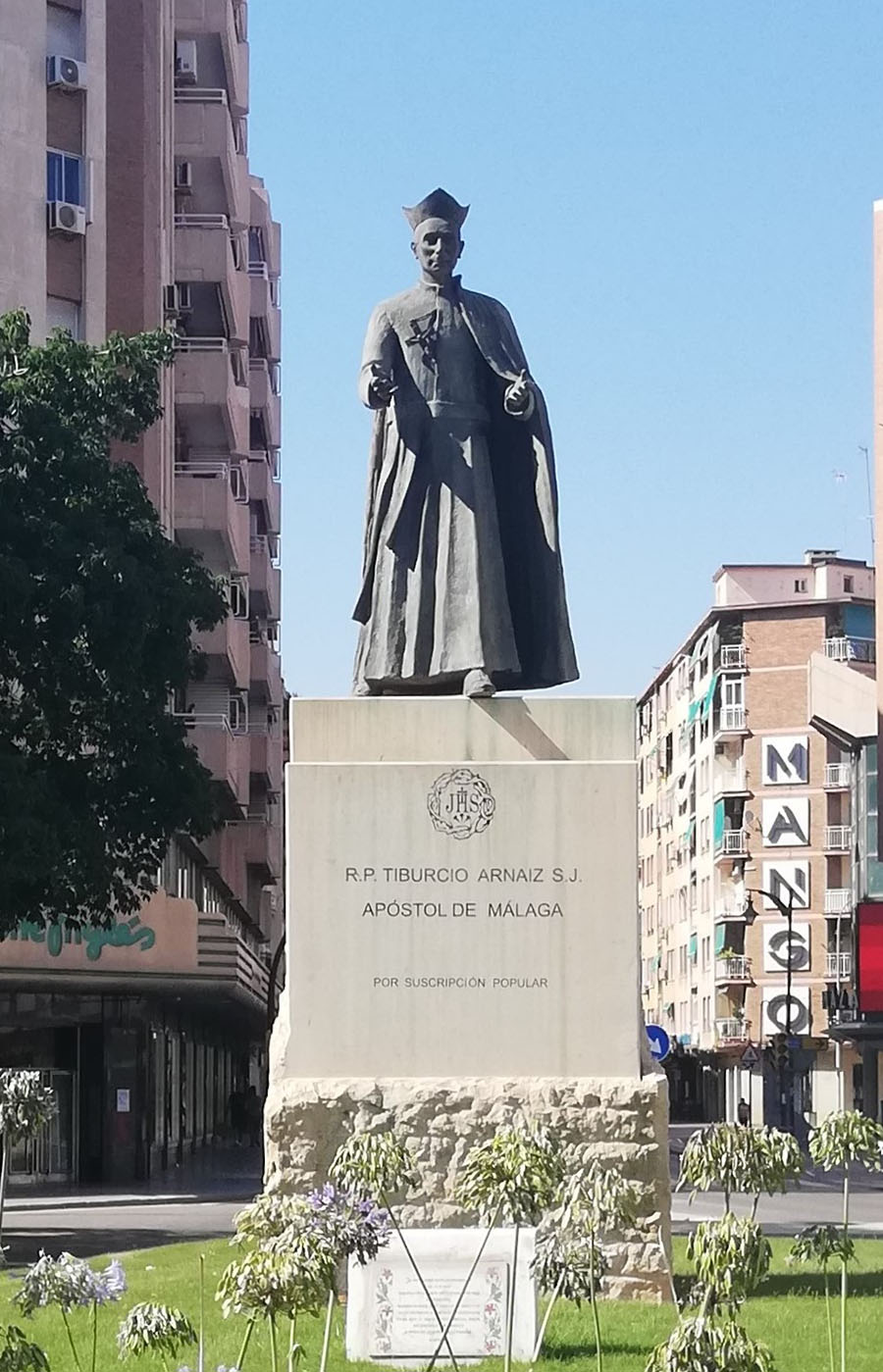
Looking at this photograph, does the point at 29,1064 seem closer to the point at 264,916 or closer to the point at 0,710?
the point at 0,710

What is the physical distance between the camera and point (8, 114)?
41.0 m

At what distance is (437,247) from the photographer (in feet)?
49.1

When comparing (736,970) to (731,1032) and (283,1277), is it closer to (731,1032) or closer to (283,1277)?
(731,1032)

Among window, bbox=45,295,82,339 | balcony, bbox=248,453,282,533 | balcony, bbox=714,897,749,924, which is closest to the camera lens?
window, bbox=45,295,82,339

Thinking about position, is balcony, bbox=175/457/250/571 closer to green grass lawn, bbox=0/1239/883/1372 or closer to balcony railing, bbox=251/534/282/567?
balcony railing, bbox=251/534/282/567

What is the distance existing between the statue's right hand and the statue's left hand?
2.23 ft

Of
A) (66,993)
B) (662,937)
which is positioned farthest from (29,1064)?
(662,937)

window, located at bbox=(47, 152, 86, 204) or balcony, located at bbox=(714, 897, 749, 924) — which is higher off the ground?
window, located at bbox=(47, 152, 86, 204)

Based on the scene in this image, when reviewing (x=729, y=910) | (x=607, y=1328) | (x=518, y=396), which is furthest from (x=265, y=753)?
(x=607, y=1328)

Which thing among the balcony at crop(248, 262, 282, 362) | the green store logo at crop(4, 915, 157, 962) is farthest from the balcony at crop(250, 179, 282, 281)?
the green store logo at crop(4, 915, 157, 962)

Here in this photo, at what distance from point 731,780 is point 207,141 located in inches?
1938

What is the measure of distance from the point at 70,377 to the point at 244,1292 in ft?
77.8

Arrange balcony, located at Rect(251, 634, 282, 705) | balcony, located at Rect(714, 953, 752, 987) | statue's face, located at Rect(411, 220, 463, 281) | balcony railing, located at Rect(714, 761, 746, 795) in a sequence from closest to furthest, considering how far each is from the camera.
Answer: statue's face, located at Rect(411, 220, 463, 281)
balcony, located at Rect(251, 634, 282, 705)
balcony, located at Rect(714, 953, 752, 987)
balcony railing, located at Rect(714, 761, 746, 795)

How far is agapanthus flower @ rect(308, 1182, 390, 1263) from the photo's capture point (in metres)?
7.53
